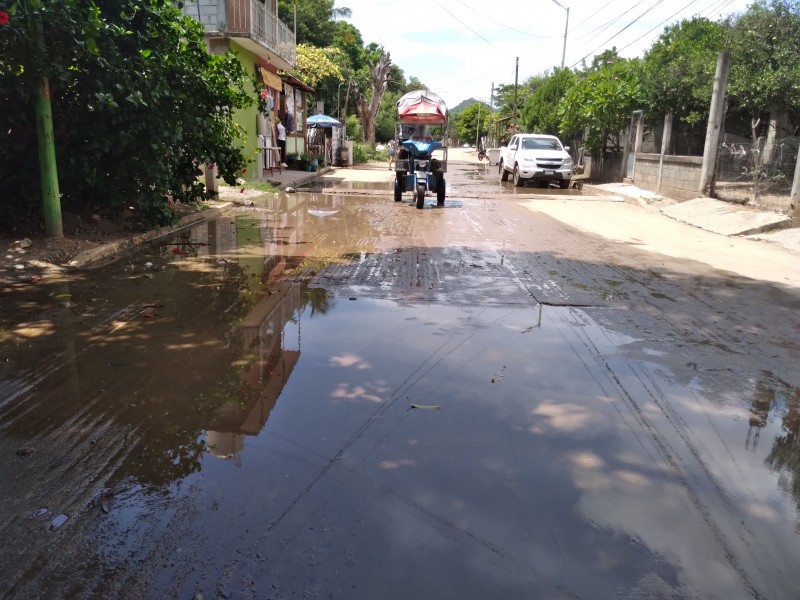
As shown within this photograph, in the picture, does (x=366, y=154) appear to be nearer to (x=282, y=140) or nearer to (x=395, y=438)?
(x=282, y=140)

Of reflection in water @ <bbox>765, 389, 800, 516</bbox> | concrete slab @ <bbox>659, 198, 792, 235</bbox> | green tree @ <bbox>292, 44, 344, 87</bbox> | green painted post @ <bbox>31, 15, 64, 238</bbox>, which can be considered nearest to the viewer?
reflection in water @ <bbox>765, 389, 800, 516</bbox>

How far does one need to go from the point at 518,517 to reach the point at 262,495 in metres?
1.28

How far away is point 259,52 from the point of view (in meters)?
21.6

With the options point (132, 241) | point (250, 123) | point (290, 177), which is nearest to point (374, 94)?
point (290, 177)

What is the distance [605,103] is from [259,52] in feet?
41.8

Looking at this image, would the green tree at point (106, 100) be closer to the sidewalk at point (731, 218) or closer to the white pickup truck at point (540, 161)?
the sidewalk at point (731, 218)

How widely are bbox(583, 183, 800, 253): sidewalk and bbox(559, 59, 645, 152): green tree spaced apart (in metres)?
6.26

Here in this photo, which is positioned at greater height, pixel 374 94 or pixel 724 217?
pixel 374 94

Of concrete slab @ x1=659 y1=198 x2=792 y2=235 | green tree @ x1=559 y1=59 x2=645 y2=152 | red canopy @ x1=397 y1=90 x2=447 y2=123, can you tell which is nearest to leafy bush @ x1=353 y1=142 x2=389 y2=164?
green tree @ x1=559 y1=59 x2=645 y2=152

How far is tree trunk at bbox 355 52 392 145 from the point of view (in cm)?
4403

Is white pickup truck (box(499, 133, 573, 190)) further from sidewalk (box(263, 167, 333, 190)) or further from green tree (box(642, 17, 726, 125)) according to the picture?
sidewalk (box(263, 167, 333, 190))

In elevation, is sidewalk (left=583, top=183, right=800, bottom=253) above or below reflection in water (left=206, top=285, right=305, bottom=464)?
above

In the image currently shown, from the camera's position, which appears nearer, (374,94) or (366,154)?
(366,154)

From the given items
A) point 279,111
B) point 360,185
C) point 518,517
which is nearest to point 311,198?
point 360,185
